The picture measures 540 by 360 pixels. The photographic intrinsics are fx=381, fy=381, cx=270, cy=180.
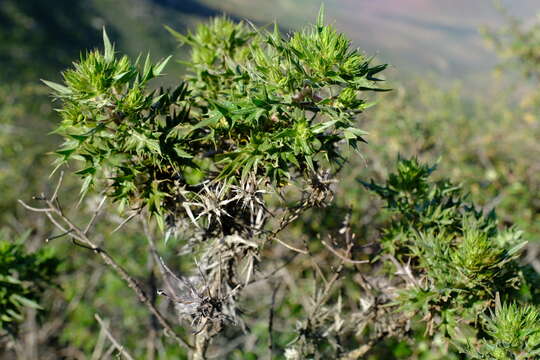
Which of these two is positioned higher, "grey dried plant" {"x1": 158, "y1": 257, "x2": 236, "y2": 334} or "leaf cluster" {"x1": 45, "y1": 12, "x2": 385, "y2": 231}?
"leaf cluster" {"x1": 45, "y1": 12, "x2": 385, "y2": 231}

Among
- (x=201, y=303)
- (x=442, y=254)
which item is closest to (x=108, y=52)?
(x=201, y=303)

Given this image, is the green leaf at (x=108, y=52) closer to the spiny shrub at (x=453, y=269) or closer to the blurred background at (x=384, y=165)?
the blurred background at (x=384, y=165)

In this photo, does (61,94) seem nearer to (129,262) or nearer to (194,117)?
(194,117)

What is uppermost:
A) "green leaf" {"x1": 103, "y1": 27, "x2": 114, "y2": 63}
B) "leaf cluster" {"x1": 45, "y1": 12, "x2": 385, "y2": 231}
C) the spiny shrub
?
"green leaf" {"x1": 103, "y1": 27, "x2": 114, "y2": 63}

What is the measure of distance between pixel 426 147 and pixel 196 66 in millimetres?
4954

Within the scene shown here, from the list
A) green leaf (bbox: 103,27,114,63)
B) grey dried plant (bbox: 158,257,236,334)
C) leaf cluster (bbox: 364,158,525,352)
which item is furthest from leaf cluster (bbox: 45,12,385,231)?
leaf cluster (bbox: 364,158,525,352)

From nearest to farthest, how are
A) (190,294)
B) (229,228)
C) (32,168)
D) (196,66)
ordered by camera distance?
(190,294) → (229,228) → (196,66) → (32,168)

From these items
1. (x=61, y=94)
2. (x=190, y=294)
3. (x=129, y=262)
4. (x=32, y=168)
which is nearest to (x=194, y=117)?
(x=61, y=94)

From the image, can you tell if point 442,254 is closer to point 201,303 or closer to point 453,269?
point 453,269

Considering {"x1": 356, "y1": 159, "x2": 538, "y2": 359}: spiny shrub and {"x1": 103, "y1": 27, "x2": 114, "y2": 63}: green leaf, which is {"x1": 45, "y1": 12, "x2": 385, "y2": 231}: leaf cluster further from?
{"x1": 356, "y1": 159, "x2": 538, "y2": 359}: spiny shrub

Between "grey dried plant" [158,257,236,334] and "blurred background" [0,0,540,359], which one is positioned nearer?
"grey dried plant" [158,257,236,334]

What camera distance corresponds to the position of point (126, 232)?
6793 mm

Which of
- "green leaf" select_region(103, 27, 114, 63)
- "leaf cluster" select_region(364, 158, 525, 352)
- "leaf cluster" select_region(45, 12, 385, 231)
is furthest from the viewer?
"leaf cluster" select_region(364, 158, 525, 352)

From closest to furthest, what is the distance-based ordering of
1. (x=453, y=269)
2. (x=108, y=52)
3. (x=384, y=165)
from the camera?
(x=108, y=52)
(x=453, y=269)
(x=384, y=165)
